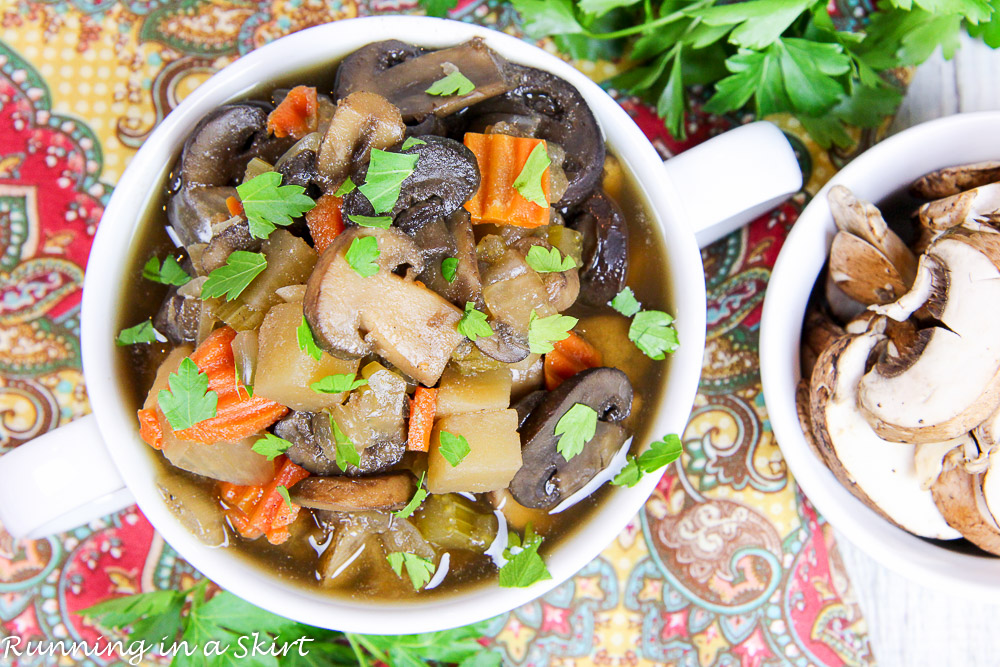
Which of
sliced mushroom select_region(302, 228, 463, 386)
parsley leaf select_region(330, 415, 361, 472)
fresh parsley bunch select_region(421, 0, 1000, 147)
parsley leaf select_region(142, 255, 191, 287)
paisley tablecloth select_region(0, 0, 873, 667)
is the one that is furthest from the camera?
paisley tablecloth select_region(0, 0, 873, 667)

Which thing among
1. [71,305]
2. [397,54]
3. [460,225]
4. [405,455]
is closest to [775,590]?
[405,455]

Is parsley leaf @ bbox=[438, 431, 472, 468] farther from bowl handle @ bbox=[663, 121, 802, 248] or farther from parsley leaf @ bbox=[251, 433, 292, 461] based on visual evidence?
bowl handle @ bbox=[663, 121, 802, 248]

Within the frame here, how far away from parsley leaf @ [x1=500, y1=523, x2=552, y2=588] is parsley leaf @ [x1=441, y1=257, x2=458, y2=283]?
59 centimetres

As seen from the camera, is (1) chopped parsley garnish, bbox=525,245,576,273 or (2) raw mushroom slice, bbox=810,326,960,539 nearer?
(1) chopped parsley garnish, bbox=525,245,576,273

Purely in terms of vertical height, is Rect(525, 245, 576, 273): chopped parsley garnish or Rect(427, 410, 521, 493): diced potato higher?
Rect(525, 245, 576, 273): chopped parsley garnish

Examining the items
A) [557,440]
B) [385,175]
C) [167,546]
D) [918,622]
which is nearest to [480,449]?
[557,440]

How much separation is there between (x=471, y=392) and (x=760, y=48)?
3.48ft

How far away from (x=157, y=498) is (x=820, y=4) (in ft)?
5.98

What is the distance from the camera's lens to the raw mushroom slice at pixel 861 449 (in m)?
1.54

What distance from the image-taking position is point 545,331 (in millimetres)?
1332

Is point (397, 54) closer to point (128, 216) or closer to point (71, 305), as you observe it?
point (128, 216)

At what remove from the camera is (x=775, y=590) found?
1993mm

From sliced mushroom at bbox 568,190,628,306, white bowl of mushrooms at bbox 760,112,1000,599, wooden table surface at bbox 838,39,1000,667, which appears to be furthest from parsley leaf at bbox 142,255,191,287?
wooden table surface at bbox 838,39,1000,667

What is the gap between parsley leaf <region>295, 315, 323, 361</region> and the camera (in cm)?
121
